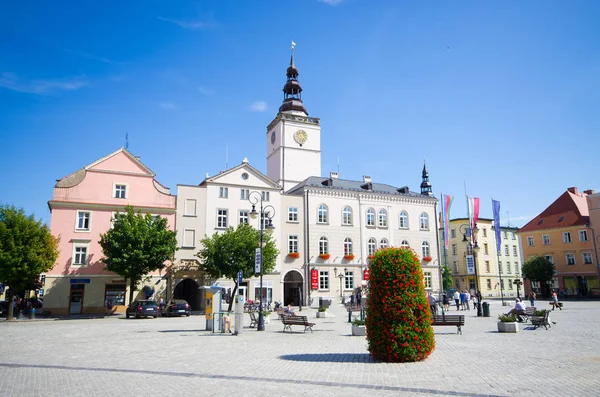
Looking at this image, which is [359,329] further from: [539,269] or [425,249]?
[539,269]

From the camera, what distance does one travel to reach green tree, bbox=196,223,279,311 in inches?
1389

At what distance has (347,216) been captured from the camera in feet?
154

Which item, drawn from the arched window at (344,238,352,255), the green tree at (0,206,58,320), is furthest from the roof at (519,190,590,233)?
the green tree at (0,206,58,320)

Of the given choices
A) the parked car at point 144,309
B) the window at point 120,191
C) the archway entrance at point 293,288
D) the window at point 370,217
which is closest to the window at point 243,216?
the archway entrance at point 293,288

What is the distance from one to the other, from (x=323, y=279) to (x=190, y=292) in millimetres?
13021

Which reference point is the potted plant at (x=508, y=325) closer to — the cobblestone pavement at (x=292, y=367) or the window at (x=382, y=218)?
the cobblestone pavement at (x=292, y=367)

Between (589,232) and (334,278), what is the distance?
31.0m

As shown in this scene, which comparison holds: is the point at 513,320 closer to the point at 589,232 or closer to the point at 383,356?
the point at 383,356

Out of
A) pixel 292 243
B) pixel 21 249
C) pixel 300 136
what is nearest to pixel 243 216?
pixel 292 243

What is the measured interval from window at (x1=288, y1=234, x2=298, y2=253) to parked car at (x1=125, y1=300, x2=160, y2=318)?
15599 millimetres

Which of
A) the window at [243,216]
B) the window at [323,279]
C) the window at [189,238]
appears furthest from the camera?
the window at [323,279]

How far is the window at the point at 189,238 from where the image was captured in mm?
38750

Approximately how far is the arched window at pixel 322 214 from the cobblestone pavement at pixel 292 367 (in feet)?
89.7

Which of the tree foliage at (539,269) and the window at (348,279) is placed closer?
the window at (348,279)
